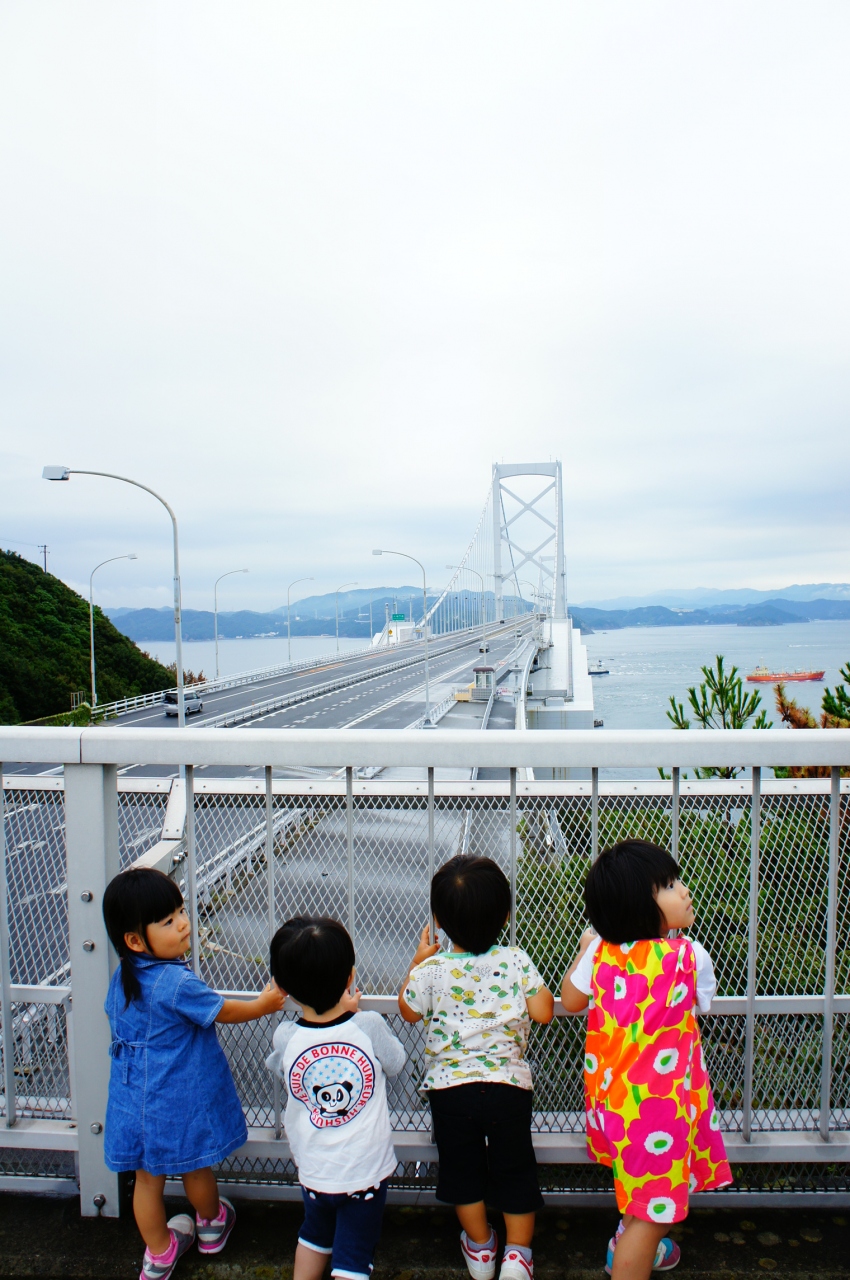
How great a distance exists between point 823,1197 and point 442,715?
2472 cm

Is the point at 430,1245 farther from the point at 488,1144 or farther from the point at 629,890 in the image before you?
the point at 629,890

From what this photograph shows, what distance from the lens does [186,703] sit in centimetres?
2795

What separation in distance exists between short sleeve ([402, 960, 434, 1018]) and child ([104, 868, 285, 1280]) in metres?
0.27

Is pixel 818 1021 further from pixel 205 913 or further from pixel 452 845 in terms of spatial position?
pixel 205 913

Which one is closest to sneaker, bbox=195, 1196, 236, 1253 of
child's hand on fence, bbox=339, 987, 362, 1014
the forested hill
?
child's hand on fence, bbox=339, 987, 362, 1014

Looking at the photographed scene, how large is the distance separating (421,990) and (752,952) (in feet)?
2.37

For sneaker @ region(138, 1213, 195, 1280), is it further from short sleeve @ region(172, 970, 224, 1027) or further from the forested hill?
the forested hill

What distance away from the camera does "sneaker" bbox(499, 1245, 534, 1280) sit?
1.52 meters

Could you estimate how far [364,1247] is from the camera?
151 cm

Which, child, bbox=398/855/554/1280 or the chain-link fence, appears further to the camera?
the chain-link fence

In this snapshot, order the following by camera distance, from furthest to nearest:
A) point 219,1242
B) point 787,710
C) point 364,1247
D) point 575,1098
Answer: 1. point 787,710
2. point 575,1098
3. point 219,1242
4. point 364,1247

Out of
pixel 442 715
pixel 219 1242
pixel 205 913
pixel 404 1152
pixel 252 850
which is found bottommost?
pixel 442 715

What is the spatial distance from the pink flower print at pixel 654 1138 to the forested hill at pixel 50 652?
99.3 ft

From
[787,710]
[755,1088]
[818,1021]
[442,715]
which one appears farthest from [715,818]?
[442,715]
